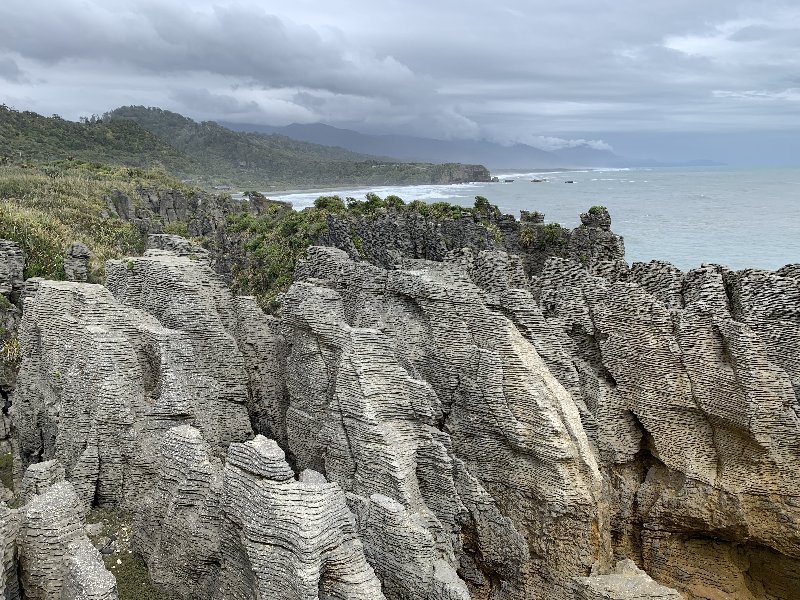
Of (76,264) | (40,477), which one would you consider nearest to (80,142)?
(76,264)

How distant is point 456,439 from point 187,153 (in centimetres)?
14658

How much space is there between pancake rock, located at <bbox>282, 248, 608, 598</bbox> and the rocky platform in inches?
1.8

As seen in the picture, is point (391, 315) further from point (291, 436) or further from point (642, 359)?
point (642, 359)

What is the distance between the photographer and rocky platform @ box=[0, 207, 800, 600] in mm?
11039

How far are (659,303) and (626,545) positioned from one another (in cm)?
601

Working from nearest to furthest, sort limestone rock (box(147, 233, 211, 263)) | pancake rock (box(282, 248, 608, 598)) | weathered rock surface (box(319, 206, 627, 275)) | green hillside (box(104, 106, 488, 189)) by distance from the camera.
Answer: pancake rock (box(282, 248, 608, 598))
limestone rock (box(147, 233, 211, 263))
weathered rock surface (box(319, 206, 627, 275))
green hillside (box(104, 106, 488, 189))

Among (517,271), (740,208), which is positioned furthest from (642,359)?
(740,208)

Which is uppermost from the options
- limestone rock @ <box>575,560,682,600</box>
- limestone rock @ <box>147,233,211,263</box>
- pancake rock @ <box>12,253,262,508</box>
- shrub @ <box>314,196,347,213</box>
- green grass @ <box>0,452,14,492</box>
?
shrub @ <box>314,196,347,213</box>

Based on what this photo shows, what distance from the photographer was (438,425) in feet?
46.8

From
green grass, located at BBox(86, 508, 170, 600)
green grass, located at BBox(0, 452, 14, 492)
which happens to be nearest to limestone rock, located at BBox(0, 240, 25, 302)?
green grass, located at BBox(0, 452, 14, 492)

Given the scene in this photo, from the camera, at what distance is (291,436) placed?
48.9 ft

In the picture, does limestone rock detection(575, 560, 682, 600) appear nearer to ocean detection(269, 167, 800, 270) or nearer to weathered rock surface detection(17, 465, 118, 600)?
weathered rock surface detection(17, 465, 118, 600)

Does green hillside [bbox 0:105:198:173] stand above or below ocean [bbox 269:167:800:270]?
above

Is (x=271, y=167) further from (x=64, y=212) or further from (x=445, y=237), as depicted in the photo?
(x=445, y=237)
